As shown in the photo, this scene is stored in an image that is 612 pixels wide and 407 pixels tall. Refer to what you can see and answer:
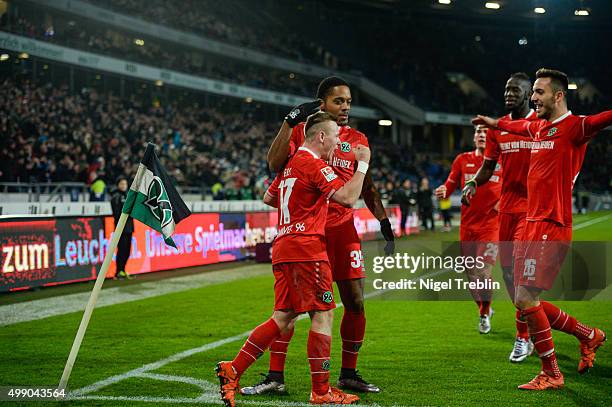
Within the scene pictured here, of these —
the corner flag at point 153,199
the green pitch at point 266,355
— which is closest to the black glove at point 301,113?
the corner flag at point 153,199

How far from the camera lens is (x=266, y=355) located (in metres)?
7.98

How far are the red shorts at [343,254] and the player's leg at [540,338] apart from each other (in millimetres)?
1404

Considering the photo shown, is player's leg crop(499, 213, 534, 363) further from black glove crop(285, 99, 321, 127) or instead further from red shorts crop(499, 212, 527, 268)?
black glove crop(285, 99, 321, 127)

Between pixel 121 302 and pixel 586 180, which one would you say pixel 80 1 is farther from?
pixel 586 180

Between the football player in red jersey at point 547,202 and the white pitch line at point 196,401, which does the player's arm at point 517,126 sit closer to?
the football player in red jersey at point 547,202

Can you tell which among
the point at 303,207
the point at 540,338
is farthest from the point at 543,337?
the point at 303,207

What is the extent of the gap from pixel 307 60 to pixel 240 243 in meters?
38.2

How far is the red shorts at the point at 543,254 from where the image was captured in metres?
6.37

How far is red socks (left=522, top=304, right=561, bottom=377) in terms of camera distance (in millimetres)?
6285

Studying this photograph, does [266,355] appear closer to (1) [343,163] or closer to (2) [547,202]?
(1) [343,163]

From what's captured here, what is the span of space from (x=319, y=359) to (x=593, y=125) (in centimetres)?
295

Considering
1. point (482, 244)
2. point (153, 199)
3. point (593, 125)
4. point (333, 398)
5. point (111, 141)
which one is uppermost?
point (111, 141)

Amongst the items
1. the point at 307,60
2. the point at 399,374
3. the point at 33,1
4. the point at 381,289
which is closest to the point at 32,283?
the point at 381,289

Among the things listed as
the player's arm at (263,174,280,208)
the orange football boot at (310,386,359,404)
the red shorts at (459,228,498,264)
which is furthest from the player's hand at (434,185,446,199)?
the orange football boot at (310,386,359,404)
